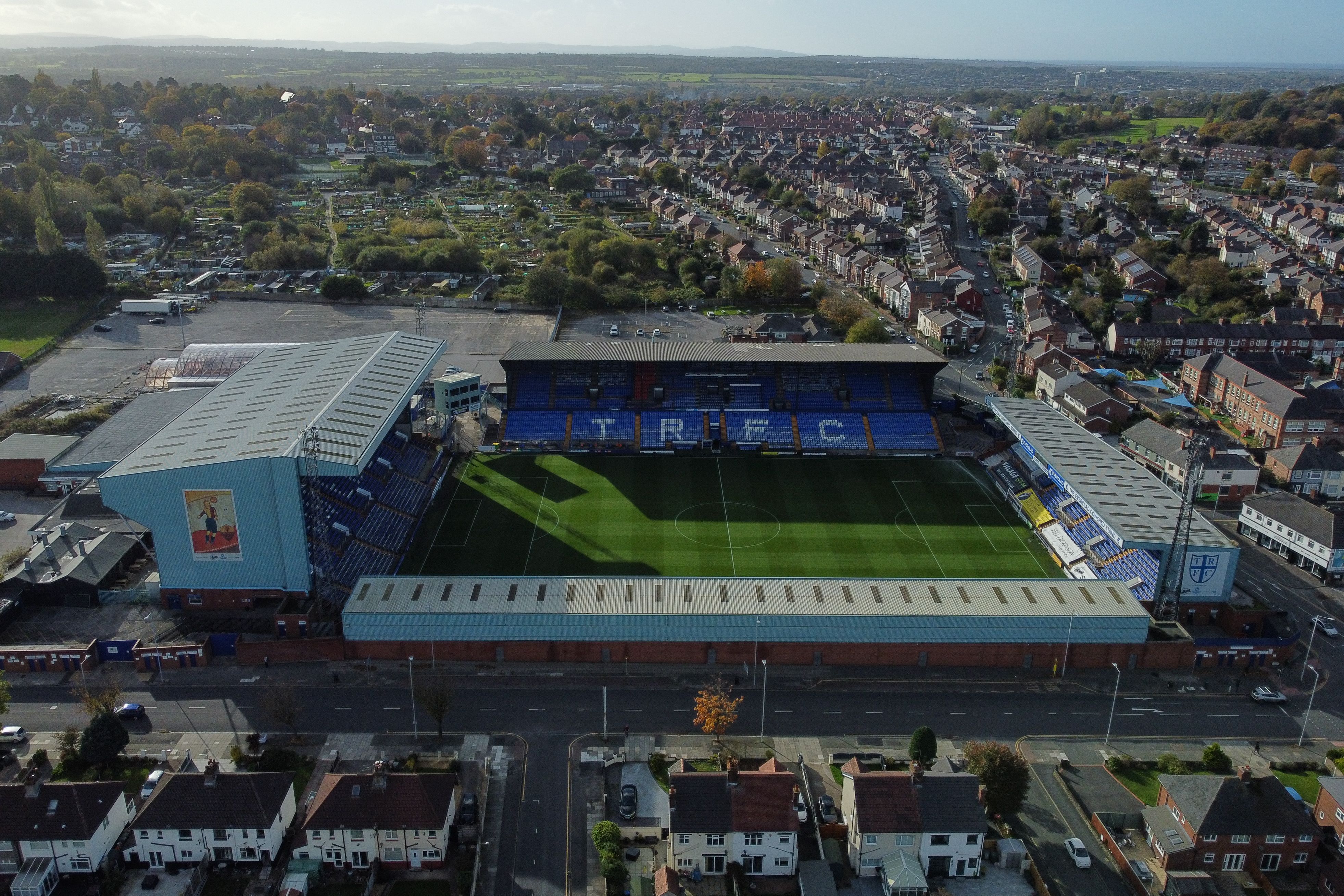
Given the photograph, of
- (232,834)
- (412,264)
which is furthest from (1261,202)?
(232,834)

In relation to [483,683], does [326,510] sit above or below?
above

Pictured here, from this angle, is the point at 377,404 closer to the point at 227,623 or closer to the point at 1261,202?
the point at 227,623

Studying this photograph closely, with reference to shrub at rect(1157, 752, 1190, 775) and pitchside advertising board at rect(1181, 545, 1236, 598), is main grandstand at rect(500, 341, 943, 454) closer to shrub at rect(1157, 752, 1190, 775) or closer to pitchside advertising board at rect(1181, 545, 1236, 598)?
pitchside advertising board at rect(1181, 545, 1236, 598)

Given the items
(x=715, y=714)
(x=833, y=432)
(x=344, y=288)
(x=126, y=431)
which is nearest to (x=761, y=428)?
(x=833, y=432)

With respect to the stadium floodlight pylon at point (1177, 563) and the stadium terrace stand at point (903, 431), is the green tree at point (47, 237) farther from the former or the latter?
the stadium floodlight pylon at point (1177, 563)

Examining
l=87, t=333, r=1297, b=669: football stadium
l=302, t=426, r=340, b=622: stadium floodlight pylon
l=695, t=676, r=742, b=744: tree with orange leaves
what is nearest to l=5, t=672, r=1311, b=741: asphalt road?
l=695, t=676, r=742, b=744: tree with orange leaves

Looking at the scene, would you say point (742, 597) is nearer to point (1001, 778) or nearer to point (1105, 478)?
point (1001, 778)
